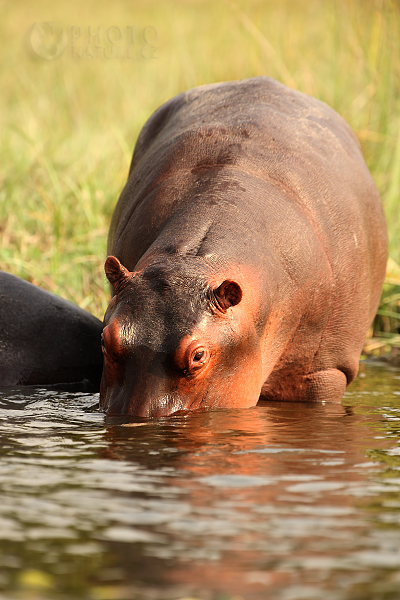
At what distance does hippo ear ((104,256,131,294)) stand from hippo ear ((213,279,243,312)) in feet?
1.36

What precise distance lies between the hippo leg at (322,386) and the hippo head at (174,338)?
37.2 inches

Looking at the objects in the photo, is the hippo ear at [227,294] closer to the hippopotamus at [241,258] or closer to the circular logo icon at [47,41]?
the hippopotamus at [241,258]

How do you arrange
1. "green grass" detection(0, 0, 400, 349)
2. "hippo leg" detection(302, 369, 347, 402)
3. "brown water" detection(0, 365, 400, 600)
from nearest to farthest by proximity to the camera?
1. "brown water" detection(0, 365, 400, 600)
2. "hippo leg" detection(302, 369, 347, 402)
3. "green grass" detection(0, 0, 400, 349)

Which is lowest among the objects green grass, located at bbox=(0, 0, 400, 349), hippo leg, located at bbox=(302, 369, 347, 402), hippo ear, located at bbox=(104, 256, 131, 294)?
hippo leg, located at bbox=(302, 369, 347, 402)

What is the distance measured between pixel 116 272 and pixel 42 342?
140cm

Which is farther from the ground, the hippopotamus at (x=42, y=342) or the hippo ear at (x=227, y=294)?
the hippo ear at (x=227, y=294)

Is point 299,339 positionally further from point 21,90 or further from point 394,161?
point 21,90

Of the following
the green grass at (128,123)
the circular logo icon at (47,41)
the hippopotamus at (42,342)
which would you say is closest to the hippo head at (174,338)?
the hippopotamus at (42,342)

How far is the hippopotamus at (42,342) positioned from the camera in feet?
17.0

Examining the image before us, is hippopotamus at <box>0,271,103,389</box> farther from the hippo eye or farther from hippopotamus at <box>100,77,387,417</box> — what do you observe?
the hippo eye

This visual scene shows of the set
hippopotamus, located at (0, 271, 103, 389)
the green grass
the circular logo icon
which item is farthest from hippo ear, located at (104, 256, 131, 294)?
the circular logo icon

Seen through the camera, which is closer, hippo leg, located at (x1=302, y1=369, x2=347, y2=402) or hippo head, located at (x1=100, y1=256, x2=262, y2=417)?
hippo head, located at (x1=100, y1=256, x2=262, y2=417)

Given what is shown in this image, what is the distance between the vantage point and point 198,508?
2631 millimetres

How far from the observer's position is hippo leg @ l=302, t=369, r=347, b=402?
4.96 m
